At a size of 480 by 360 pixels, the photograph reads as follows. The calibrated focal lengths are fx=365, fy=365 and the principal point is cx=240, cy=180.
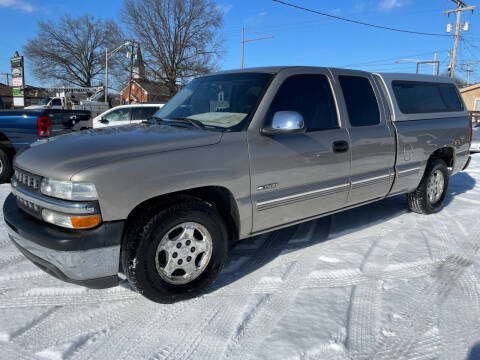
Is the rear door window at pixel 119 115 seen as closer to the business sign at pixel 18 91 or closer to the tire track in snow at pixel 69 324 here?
the business sign at pixel 18 91

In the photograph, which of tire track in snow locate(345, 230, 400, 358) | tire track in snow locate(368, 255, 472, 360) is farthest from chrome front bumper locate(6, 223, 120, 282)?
tire track in snow locate(368, 255, 472, 360)

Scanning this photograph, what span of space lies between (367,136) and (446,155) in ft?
7.21

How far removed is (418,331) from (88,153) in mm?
2529

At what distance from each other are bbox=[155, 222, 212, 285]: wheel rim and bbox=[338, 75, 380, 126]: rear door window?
A: 1992 mm

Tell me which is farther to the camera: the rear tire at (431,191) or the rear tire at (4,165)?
the rear tire at (4,165)

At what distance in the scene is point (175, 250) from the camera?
Result: 2.68 meters

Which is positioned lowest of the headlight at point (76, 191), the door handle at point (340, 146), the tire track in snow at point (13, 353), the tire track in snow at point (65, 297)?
the tire track in snow at point (13, 353)

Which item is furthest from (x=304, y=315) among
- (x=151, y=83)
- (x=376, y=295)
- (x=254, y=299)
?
(x=151, y=83)

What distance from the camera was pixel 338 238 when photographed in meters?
4.15

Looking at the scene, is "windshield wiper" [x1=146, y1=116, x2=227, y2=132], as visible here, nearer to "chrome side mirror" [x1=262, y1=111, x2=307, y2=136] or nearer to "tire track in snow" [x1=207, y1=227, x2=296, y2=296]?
"chrome side mirror" [x1=262, y1=111, x2=307, y2=136]

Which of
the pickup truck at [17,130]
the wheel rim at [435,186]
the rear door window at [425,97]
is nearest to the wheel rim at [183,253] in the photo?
the rear door window at [425,97]

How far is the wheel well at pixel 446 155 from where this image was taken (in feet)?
16.5

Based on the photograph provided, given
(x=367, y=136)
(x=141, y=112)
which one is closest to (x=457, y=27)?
(x=141, y=112)

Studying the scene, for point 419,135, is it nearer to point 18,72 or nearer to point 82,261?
point 82,261
